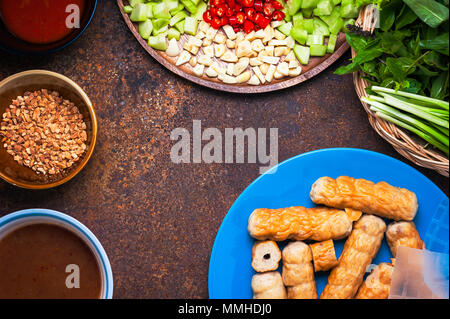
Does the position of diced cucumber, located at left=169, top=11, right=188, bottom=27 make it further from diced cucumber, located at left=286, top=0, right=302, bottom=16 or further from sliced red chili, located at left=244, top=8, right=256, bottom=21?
diced cucumber, located at left=286, top=0, right=302, bottom=16

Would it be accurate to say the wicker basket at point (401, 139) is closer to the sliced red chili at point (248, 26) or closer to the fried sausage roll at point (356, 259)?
the fried sausage roll at point (356, 259)

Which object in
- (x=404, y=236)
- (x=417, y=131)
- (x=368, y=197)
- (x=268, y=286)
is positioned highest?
(x=417, y=131)

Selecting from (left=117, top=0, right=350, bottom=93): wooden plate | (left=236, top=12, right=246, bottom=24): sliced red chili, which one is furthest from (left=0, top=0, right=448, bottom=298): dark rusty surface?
(left=236, top=12, right=246, bottom=24): sliced red chili

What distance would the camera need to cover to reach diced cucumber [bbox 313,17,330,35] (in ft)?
4.65

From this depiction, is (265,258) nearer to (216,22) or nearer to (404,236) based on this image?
(404,236)

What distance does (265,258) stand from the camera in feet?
4.20

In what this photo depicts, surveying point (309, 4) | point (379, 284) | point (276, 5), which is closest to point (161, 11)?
point (276, 5)

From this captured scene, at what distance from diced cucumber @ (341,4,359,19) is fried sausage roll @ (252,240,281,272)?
0.78 m

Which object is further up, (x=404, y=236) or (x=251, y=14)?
(x=251, y=14)

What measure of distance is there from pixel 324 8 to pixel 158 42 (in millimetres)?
560

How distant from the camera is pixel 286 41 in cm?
142

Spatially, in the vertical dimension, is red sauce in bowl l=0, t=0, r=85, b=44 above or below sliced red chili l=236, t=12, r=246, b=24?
below
